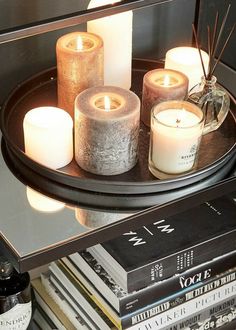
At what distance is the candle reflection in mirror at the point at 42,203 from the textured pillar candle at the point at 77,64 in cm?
11

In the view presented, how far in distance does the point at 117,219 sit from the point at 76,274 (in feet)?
0.75

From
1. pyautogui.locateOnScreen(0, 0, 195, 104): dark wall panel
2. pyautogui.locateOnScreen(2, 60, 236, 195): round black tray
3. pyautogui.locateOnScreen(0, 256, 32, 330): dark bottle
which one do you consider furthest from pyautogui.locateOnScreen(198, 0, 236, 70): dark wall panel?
pyautogui.locateOnScreen(0, 256, 32, 330): dark bottle

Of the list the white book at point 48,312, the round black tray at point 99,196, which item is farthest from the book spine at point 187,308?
the round black tray at point 99,196

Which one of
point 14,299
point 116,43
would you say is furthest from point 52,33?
point 14,299

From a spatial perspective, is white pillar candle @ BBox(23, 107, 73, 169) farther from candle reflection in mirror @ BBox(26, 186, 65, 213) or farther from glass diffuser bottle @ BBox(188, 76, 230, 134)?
glass diffuser bottle @ BBox(188, 76, 230, 134)

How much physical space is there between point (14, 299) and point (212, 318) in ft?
0.82

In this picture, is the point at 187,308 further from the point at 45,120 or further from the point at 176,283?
the point at 45,120

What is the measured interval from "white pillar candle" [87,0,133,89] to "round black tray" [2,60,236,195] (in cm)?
3

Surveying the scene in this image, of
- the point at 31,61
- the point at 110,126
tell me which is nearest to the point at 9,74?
the point at 31,61

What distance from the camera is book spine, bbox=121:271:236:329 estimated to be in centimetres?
78

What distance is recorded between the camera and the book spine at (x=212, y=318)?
32.9 inches

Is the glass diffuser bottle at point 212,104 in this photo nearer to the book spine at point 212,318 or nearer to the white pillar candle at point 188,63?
the white pillar candle at point 188,63

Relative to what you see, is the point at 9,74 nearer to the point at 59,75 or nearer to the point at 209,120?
the point at 59,75

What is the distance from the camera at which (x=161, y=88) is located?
2.24 feet
